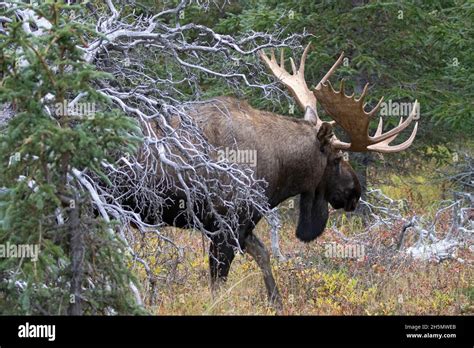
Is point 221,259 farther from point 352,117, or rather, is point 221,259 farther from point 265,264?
point 352,117

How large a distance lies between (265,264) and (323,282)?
0.55 metres

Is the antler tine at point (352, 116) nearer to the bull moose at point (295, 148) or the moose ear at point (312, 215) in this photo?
the bull moose at point (295, 148)

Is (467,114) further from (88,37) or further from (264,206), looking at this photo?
(88,37)

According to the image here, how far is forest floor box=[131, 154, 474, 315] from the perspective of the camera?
8.00m

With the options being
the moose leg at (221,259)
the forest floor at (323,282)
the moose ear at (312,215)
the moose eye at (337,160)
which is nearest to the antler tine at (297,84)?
the moose eye at (337,160)

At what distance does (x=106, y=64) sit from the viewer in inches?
335

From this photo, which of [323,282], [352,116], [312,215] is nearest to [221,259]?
[323,282]

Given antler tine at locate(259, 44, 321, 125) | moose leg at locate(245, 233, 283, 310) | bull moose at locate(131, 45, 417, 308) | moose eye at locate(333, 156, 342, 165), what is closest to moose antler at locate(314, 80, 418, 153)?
bull moose at locate(131, 45, 417, 308)

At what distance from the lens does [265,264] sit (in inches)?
360

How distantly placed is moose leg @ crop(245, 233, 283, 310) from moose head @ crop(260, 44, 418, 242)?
97 centimetres

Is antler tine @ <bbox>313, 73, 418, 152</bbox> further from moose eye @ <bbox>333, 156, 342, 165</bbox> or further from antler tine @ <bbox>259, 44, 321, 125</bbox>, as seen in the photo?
antler tine @ <bbox>259, 44, 321, 125</bbox>

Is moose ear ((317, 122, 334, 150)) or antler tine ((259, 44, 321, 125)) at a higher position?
antler tine ((259, 44, 321, 125))
